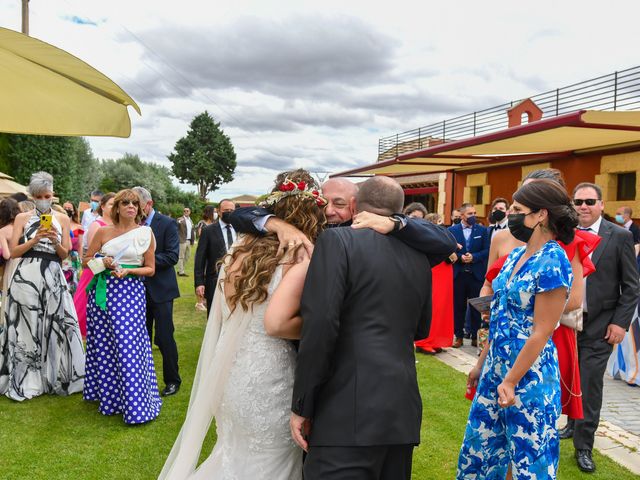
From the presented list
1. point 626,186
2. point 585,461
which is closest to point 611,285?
point 585,461

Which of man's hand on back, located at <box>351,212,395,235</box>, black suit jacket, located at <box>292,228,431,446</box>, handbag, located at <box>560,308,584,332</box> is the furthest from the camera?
handbag, located at <box>560,308,584,332</box>

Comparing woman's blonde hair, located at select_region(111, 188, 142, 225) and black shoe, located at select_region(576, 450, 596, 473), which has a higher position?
woman's blonde hair, located at select_region(111, 188, 142, 225)

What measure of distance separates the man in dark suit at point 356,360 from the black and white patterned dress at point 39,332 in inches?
163

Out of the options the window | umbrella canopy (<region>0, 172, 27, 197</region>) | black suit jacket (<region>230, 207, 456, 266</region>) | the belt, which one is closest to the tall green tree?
umbrella canopy (<region>0, 172, 27, 197</region>)

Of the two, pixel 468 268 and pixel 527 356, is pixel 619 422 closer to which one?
pixel 527 356

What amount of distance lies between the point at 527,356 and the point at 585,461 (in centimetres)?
201

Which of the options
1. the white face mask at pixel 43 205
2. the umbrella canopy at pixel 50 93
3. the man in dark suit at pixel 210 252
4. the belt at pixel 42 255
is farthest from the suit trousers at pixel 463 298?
the umbrella canopy at pixel 50 93

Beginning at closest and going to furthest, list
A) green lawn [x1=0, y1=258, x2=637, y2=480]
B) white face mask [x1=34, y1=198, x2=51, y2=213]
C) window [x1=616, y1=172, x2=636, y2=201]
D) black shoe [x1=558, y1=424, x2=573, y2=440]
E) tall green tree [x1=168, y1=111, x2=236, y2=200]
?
green lawn [x1=0, y1=258, x2=637, y2=480] → black shoe [x1=558, y1=424, x2=573, y2=440] → white face mask [x1=34, y1=198, x2=51, y2=213] → window [x1=616, y1=172, x2=636, y2=201] → tall green tree [x1=168, y1=111, x2=236, y2=200]

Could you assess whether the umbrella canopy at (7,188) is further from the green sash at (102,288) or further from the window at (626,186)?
the window at (626,186)

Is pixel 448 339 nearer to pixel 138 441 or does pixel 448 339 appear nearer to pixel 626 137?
pixel 138 441

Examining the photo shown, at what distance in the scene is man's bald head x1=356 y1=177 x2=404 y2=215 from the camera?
231cm

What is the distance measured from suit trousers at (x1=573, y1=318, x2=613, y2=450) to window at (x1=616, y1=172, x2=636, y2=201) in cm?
944

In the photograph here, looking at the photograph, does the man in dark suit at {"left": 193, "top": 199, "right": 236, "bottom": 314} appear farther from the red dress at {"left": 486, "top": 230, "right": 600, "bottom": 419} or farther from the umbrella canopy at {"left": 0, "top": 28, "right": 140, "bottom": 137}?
the red dress at {"left": 486, "top": 230, "right": 600, "bottom": 419}

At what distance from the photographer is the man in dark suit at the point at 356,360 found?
2062 mm
